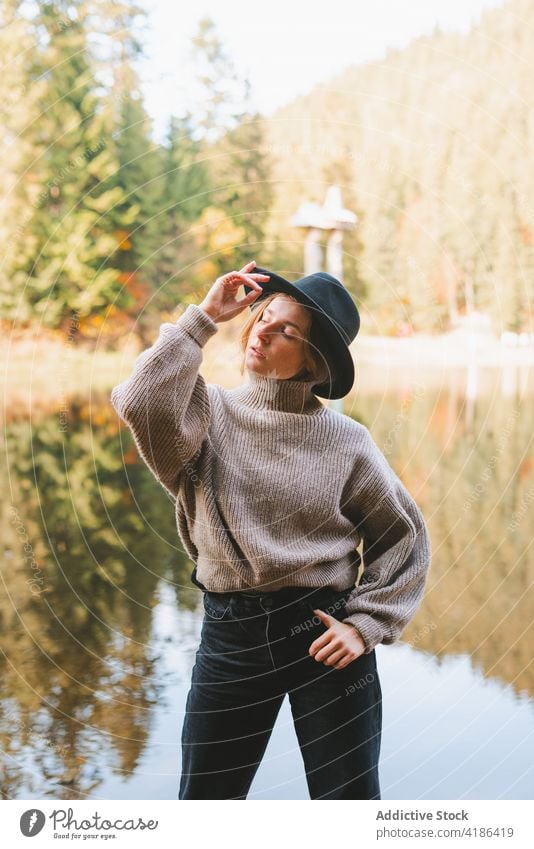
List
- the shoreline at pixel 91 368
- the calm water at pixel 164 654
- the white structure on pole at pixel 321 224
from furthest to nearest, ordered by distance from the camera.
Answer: the shoreline at pixel 91 368
the white structure on pole at pixel 321 224
the calm water at pixel 164 654

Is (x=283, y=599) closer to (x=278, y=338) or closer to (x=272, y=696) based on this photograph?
(x=272, y=696)

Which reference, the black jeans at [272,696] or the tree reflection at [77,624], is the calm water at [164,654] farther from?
the black jeans at [272,696]

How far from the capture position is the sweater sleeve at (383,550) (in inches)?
61.6

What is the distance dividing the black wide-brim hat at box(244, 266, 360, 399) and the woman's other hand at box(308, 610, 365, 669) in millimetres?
386

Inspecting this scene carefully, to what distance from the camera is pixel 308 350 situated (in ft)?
5.11

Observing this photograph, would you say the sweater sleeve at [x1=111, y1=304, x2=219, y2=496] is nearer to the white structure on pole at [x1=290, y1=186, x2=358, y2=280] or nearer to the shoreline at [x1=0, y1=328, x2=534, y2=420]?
the white structure on pole at [x1=290, y1=186, x2=358, y2=280]

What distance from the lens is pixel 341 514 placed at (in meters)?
1.58

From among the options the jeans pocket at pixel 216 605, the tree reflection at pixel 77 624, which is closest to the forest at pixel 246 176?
the jeans pocket at pixel 216 605

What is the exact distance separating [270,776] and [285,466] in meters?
1.38

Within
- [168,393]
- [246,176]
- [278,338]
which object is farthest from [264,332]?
[246,176]

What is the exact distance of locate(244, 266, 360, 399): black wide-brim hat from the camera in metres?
1.53

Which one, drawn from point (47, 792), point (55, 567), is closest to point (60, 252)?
point (55, 567)

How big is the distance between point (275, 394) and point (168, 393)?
0.23 m
